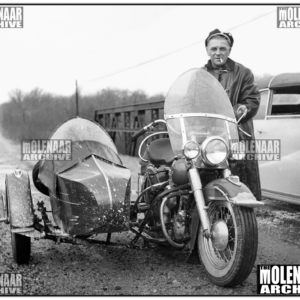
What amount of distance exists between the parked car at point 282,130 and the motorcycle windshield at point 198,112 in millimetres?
2242

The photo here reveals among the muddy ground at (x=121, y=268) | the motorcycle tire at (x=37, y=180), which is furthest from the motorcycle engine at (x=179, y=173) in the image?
the motorcycle tire at (x=37, y=180)

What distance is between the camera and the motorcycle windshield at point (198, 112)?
3311 millimetres

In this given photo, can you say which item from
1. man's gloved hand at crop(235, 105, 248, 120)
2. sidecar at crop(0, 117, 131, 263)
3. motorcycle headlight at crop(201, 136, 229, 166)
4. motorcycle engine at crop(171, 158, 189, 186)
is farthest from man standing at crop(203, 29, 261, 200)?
sidecar at crop(0, 117, 131, 263)

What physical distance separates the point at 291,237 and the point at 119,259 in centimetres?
201

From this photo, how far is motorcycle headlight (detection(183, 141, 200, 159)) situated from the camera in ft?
10.2

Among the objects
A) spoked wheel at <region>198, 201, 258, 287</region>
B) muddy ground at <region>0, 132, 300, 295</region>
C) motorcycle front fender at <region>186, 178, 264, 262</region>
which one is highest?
motorcycle front fender at <region>186, 178, 264, 262</region>

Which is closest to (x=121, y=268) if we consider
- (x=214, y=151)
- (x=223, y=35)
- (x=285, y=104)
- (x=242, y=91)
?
(x=214, y=151)

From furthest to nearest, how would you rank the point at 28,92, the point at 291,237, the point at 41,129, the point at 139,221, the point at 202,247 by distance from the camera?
the point at 41,129
the point at 28,92
the point at 291,237
the point at 139,221
the point at 202,247

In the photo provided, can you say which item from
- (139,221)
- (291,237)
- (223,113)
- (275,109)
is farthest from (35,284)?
(275,109)

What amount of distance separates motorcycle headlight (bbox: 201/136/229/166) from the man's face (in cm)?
117

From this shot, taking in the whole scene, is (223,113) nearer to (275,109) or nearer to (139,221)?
(139,221)

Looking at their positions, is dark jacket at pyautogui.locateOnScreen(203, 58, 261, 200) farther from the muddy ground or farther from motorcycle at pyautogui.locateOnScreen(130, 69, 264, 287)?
the muddy ground

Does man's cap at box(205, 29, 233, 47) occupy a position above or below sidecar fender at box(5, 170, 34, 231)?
above

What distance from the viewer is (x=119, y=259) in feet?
12.6
